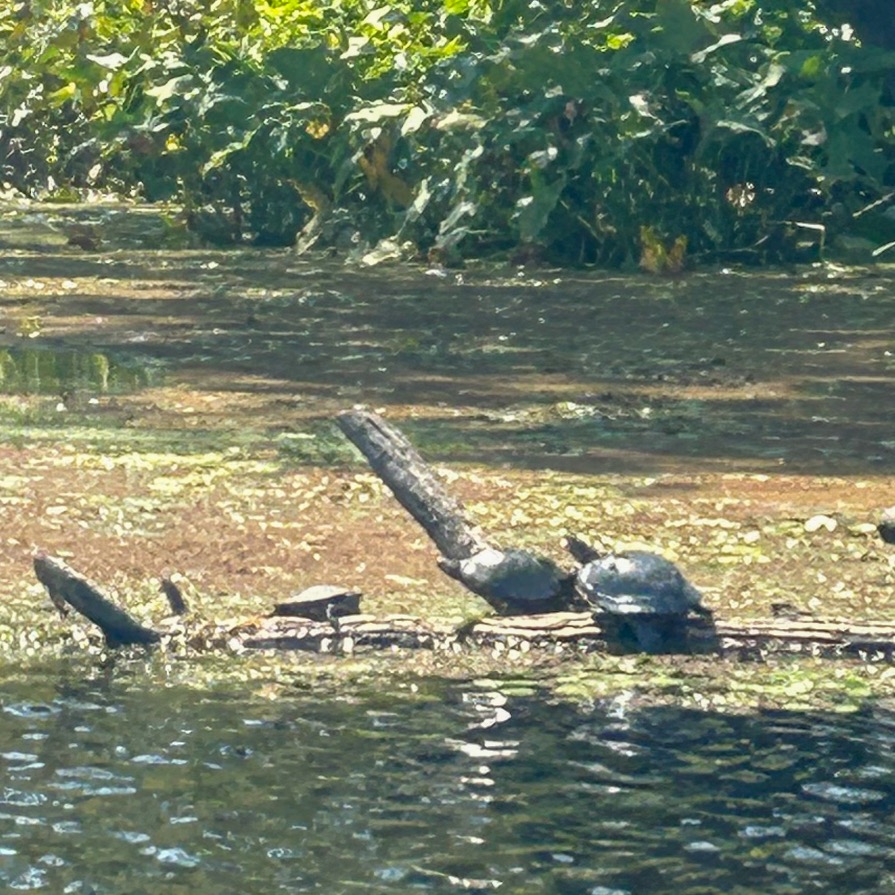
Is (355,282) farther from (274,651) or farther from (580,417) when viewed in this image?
(274,651)

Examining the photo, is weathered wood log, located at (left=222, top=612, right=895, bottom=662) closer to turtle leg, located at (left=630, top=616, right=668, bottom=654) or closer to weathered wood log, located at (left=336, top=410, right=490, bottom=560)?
turtle leg, located at (left=630, top=616, right=668, bottom=654)

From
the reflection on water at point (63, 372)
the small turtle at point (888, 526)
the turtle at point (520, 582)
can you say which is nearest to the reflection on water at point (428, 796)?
the turtle at point (520, 582)

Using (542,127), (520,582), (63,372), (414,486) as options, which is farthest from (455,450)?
(542,127)

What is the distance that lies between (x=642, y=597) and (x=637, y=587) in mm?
29

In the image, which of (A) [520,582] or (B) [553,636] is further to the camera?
(A) [520,582]

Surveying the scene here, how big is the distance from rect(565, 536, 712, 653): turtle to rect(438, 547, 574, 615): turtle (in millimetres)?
175

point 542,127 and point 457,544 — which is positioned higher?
point 542,127

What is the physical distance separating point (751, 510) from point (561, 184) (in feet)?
26.2

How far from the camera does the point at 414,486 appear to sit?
7461mm

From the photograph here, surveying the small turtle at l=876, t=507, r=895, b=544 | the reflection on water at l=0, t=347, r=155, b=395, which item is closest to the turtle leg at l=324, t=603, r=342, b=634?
the small turtle at l=876, t=507, r=895, b=544

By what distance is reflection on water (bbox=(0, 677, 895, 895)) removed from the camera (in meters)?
4.93

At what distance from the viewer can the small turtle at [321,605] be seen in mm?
6809

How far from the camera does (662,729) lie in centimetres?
596

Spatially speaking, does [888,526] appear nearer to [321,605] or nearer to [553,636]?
[553,636]
